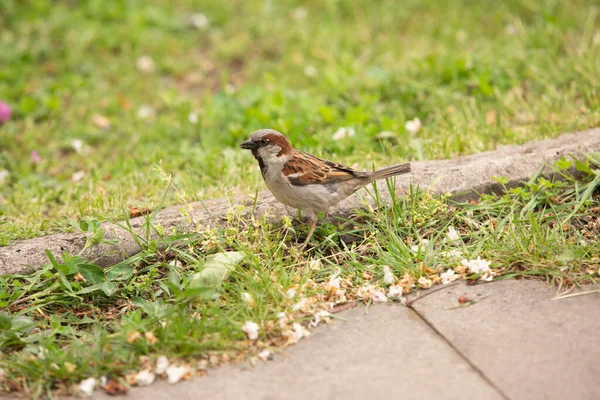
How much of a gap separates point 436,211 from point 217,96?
295cm

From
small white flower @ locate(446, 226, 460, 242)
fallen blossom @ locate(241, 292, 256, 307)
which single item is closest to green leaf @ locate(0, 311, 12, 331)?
fallen blossom @ locate(241, 292, 256, 307)

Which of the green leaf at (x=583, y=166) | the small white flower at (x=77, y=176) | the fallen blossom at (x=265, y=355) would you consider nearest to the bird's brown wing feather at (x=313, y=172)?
the fallen blossom at (x=265, y=355)

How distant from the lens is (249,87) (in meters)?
6.25

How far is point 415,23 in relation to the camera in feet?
24.4

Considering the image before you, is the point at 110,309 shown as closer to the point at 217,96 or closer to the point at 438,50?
the point at 217,96

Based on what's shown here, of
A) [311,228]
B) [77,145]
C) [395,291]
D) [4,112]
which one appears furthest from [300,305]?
[4,112]

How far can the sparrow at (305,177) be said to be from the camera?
3.88m

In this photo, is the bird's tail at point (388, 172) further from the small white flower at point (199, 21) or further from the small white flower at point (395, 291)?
the small white flower at point (199, 21)

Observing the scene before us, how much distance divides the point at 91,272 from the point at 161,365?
2.80 feet

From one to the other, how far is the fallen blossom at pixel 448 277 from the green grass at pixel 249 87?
1395 millimetres

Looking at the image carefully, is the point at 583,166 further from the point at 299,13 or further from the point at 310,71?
the point at 299,13

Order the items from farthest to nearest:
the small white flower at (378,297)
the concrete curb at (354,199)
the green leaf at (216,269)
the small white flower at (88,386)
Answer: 1. the concrete curb at (354,199)
2. the green leaf at (216,269)
3. the small white flower at (378,297)
4. the small white flower at (88,386)

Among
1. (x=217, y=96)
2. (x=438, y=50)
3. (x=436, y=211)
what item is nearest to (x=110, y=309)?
(x=436, y=211)

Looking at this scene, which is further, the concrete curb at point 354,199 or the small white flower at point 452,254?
the concrete curb at point 354,199
